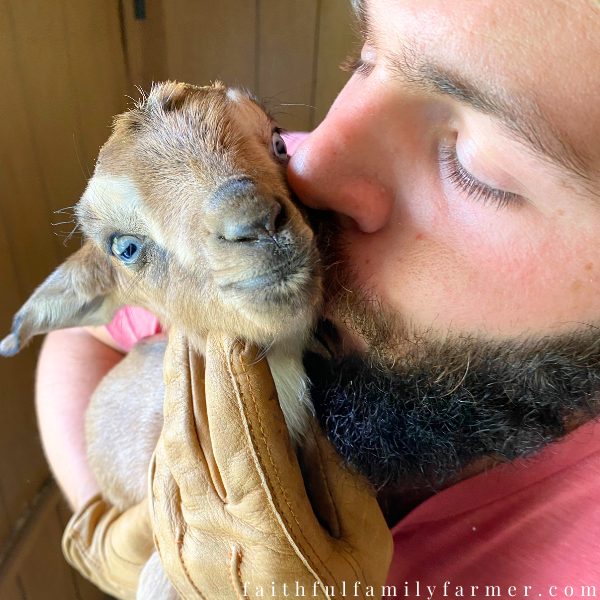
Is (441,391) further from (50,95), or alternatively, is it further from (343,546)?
(50,95)

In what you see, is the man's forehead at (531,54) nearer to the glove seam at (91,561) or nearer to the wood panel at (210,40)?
the glove seam at (91,561)

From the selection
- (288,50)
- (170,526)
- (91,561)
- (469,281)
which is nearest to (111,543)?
(91,561)

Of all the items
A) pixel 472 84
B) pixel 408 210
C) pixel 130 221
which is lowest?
pixel 130 221

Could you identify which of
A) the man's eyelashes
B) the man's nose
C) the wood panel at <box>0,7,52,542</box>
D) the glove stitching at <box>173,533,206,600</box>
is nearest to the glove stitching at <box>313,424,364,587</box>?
the glove stitching at <box>173,533,206,600</box>

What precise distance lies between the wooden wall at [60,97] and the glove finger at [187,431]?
1276 mm

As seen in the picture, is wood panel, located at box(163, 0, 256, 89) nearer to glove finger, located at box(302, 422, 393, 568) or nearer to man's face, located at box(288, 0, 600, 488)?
man's face, located at box(288, 0, 600, 488)

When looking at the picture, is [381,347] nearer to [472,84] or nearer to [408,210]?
[408,210]

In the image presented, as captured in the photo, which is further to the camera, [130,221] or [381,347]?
[130,221]

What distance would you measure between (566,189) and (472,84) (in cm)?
21

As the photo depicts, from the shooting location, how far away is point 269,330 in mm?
947

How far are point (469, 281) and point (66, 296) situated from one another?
1160mm

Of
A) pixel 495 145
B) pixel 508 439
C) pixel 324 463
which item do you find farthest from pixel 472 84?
pixel 324 463

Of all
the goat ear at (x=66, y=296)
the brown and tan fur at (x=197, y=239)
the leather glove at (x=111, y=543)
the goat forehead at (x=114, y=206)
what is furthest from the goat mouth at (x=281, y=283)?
the leather glove at (x=111, y=543)

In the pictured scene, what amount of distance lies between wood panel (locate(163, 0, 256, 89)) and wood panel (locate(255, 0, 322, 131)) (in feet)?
0.26
